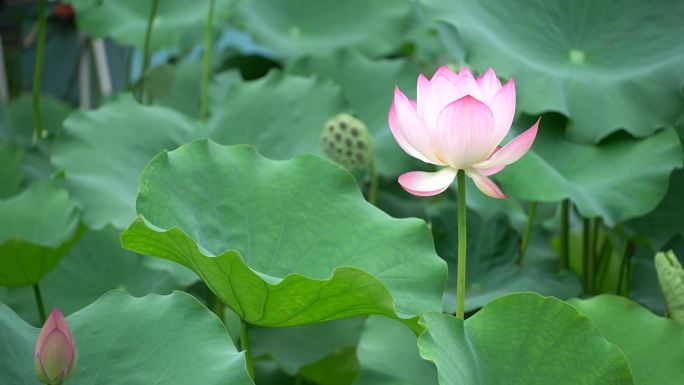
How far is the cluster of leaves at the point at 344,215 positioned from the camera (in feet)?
3.04

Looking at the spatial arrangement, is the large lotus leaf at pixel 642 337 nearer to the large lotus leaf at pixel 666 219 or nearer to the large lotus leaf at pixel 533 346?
the large lotus leaf at pixel 533 346

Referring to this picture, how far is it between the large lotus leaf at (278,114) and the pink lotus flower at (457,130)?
609 millimetres

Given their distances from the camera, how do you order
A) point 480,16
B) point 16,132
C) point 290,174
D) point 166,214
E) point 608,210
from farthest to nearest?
point 16,132 → point 480,16 → point 608,210 → point 290,174 → point 166,214

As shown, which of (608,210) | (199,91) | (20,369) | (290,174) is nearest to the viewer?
(20,369)

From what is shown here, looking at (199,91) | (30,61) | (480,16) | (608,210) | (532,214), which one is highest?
(480,16)

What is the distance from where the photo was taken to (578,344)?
933 mm

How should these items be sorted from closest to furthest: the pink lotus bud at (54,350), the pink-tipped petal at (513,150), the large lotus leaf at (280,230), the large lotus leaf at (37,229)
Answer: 1. the pink lotus bud at (54,350)
2. the pink-tipped petal at (513,150)
3. the large lotus leaf at (280,230)
4. the large lotus leaf at (37,229)

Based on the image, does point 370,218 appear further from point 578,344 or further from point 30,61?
point 30,61

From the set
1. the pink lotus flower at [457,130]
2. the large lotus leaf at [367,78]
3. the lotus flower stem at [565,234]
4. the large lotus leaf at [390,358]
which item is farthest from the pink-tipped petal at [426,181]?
the large lotus leaf at [367,78]

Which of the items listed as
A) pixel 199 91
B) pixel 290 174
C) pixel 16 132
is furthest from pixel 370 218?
pixel 16 132

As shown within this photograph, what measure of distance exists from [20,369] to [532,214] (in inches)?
34.8

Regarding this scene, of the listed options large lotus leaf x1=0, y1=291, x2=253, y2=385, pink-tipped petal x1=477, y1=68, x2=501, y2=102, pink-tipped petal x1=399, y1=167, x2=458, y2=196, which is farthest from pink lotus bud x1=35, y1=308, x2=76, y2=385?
pink-tipped petal x1=477, y1=68, x2=501, y2=102

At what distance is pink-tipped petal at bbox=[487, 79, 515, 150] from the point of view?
87 cm

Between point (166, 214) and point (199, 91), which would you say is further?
point (199, 91)
